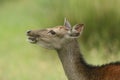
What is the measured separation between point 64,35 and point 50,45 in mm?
234

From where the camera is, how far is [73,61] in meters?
10.8

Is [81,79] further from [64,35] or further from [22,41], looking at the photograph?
[22,41]

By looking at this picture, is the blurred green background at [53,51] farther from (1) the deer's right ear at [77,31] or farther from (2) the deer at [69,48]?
(1) the deer's right ear at [77,31]

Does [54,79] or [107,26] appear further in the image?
[107,26]

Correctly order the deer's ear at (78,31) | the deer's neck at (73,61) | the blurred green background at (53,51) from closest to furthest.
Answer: the deer's ear at (78,31) → the deer's neck at (73,61) → the blurred green background at (53,51)

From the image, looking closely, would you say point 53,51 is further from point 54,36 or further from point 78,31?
point 78,31

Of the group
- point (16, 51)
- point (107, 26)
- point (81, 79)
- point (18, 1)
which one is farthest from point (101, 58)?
point (18, 1)

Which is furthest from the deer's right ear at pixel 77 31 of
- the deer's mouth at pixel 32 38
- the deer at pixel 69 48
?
the deer's mouth at pixel 32 38

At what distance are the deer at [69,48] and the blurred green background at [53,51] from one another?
238cm

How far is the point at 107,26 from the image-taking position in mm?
15195

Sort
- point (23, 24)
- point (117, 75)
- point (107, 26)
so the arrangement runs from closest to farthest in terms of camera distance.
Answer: point (117, 75) → point (107, 26) → point (23, 24)

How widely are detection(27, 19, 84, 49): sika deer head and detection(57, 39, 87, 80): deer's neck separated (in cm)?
9

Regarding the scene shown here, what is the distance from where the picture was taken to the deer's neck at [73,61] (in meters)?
10.8

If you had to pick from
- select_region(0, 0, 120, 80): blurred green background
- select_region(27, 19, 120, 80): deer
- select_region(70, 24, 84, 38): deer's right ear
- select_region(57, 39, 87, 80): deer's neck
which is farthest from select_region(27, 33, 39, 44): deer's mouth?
select_region(0, 0, 120, 80): blurred green background
